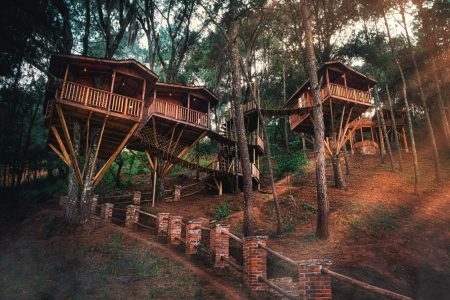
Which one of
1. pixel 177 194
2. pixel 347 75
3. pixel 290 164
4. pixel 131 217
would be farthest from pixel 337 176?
pixel 131 217

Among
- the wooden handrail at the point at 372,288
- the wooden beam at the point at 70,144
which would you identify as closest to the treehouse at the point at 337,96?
the wooden beam at the point at 70,144

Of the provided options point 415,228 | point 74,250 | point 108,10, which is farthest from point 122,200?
point 415,228

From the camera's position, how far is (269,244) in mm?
12984

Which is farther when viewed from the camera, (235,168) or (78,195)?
(235,168)

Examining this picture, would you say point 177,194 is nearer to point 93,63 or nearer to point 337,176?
point 93,63

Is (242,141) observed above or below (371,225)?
above

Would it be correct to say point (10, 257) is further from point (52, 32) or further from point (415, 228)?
point (415, 228)

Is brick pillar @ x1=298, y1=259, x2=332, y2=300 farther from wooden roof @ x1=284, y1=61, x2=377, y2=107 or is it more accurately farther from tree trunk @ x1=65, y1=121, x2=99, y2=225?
wooden roof @ x1=284, y1=61, x2=377, y2=107

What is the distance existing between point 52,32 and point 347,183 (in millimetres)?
20602

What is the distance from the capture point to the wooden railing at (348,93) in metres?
20.5

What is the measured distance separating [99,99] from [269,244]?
10.2 m

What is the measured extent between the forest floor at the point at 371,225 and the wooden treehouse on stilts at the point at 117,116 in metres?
4.10

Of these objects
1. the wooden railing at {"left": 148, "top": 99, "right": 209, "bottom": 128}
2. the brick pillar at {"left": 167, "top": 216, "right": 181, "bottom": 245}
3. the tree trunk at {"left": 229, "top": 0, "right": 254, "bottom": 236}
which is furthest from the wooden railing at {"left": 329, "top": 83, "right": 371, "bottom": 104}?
the brick pillar at {"left": 167, "top": 216, "right": 181, "bottom": 245}

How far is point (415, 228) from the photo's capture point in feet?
47.8
